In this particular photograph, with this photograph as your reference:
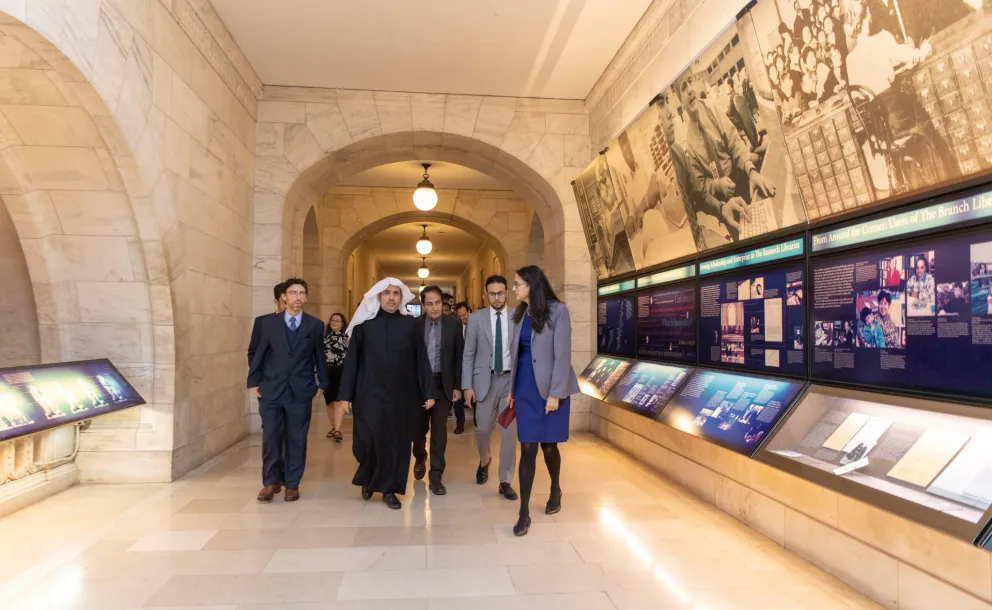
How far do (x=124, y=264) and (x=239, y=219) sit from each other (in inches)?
79.9

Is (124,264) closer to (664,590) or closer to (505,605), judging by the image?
(505,605)

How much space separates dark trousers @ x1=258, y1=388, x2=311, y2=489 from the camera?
4473 millimetres

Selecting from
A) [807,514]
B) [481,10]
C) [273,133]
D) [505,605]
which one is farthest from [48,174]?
[807,514]

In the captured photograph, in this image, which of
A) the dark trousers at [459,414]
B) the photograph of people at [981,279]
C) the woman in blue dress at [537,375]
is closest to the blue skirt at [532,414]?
the woman in blue dress at [537,375]

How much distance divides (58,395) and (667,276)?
4602 mm

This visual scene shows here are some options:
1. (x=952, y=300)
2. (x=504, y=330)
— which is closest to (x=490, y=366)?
(x=504, y=330)

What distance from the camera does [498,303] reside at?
4594mm

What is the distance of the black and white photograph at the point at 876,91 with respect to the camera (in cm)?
222

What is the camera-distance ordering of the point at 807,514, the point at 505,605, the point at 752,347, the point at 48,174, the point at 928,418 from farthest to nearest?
the point at 48,174 < the point at 752,347 < the point at 807,514 < the point at 505,605 < the point at 928,418

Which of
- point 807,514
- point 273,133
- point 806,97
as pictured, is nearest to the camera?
point 806,97

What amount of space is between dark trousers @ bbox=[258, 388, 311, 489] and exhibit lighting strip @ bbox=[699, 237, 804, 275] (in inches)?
123

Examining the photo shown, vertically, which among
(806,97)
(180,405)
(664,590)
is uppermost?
(806,97)

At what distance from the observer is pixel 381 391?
447 centimetres

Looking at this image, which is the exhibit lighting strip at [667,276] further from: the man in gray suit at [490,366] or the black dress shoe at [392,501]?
the black dress shoe at [392,501]
